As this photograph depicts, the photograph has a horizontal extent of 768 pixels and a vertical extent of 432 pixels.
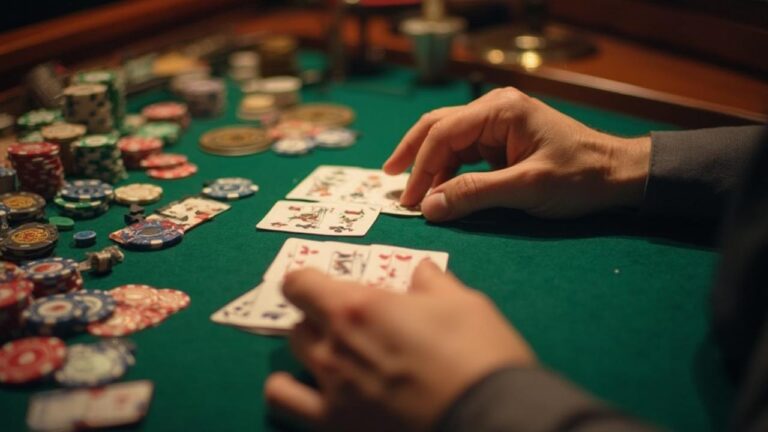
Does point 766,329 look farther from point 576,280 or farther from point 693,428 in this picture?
point 576,280

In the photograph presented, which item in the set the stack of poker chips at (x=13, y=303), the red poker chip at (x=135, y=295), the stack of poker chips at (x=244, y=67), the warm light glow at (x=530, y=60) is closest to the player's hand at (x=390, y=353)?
the red poker chip at (x=135, y=295)

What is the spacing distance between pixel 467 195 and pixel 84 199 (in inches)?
35.2

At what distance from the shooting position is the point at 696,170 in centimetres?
149

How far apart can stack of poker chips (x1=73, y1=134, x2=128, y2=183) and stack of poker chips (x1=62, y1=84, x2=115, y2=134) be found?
10cm

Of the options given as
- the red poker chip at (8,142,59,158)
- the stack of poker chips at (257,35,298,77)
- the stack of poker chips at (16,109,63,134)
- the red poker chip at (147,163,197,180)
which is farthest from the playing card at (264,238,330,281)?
the stack of poker chips at (257,35,298,77)

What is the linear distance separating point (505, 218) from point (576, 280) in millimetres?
298

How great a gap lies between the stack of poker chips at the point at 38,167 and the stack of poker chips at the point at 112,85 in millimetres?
355

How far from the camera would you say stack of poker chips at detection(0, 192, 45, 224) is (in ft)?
5.20

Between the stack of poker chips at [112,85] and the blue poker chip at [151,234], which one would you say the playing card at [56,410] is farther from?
the stack of poker chips at [112,85]

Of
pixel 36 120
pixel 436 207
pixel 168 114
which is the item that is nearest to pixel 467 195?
pixel 436 207

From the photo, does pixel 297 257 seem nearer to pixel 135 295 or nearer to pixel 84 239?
pixel 135 295

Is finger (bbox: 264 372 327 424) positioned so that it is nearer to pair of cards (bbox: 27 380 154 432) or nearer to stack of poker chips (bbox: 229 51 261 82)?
pair of cards (bbox: 27 380 154 432)

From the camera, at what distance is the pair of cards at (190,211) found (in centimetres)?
163

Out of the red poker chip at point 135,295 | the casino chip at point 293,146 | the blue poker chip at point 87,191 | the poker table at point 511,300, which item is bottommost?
the poker table at point 511,300
